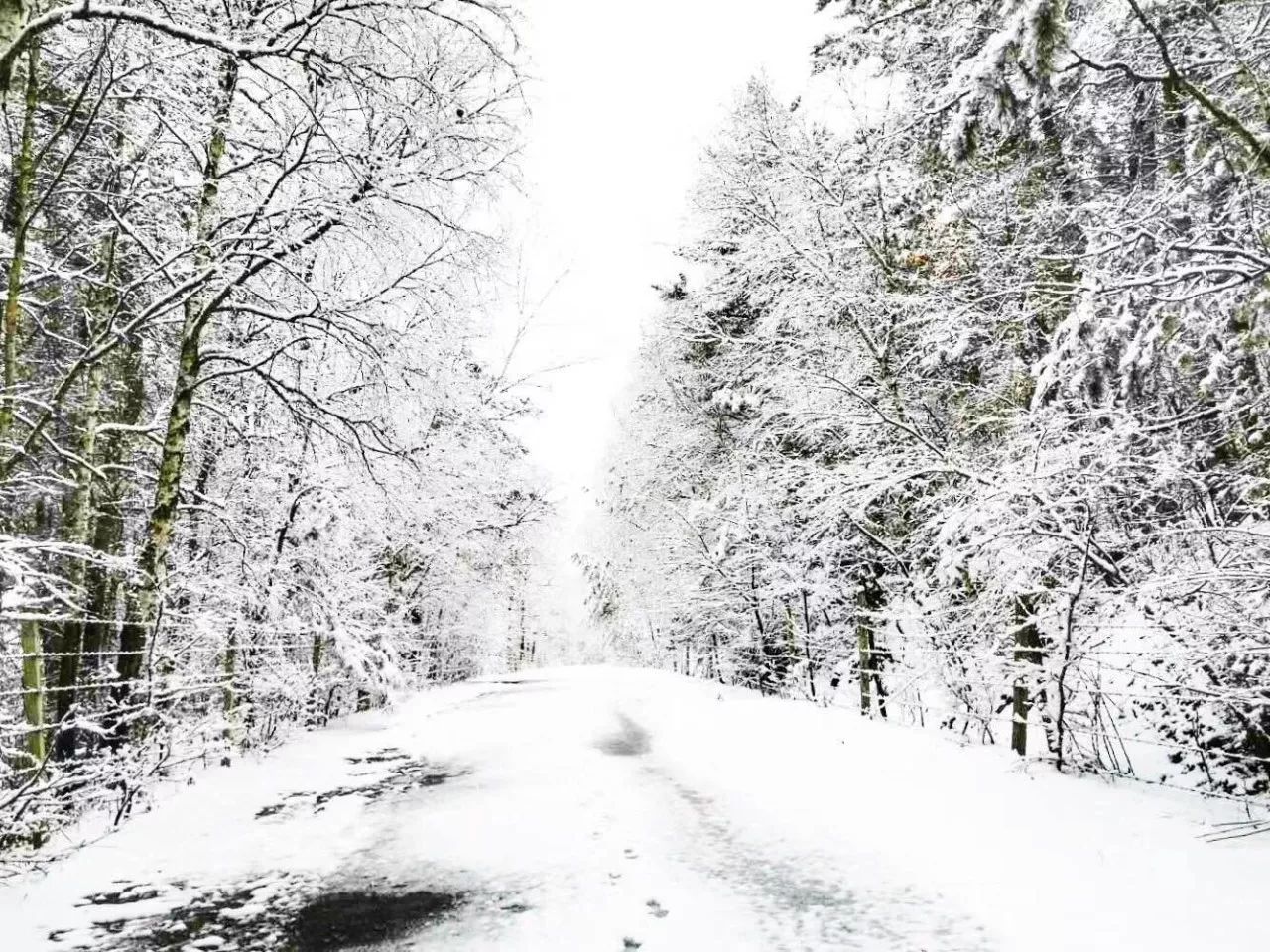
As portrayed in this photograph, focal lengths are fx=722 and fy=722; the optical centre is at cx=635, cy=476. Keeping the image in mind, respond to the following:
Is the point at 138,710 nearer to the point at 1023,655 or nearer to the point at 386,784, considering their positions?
the point at 386,784

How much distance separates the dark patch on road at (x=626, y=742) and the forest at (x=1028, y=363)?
11.4ft

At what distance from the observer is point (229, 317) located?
943 centimetres

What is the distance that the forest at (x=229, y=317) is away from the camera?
223 inches

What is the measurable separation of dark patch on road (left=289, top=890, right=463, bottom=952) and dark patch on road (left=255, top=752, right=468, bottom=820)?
7.91 feet

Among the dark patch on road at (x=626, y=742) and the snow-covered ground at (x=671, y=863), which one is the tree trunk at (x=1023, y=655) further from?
the dark patch on road at (x=626, y=742)

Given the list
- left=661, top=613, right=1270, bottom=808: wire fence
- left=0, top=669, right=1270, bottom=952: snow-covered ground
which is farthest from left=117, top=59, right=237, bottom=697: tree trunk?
left=661, top=613, right=1270, bottom=808: wire fence

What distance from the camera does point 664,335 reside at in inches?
705

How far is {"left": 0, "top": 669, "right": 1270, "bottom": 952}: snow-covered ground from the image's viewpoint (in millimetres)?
3609

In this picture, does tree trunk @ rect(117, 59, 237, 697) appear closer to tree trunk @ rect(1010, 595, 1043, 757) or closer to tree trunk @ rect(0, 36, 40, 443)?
tree trunk @ rect(0, 36, 40, 443)

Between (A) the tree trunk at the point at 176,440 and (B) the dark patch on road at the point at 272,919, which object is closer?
(B) the dark patch on road at the point at 272,919

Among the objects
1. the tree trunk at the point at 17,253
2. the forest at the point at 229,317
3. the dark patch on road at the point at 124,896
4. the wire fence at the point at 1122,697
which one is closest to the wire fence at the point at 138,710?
the forest at the point at 229,317

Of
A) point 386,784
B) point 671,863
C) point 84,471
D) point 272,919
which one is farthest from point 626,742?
point 84,471

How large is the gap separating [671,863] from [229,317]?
860cm

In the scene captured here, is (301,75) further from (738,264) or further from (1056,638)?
(1056,638)
